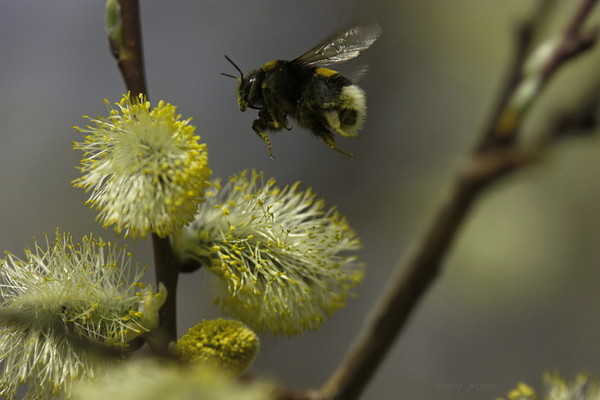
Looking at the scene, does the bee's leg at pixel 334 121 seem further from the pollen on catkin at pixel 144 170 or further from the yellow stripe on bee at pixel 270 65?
the pollen on catkin at pixel 144 170

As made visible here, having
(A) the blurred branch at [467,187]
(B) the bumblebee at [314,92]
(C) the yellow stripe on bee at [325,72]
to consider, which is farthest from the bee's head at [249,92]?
(A) the blurred branch at [467,187]

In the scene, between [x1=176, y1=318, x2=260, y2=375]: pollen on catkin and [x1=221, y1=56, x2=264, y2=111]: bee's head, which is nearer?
[x1=176, y1=318, x2=260, y2=375]: pollen on catkin

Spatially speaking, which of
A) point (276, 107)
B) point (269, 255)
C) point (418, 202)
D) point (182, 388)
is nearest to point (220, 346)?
point (269, 255)

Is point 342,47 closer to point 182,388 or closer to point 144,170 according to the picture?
point 144,170

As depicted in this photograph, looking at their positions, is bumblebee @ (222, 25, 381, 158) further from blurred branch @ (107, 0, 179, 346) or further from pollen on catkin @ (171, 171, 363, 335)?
blurred branch @ (107, 0, 179, 346)

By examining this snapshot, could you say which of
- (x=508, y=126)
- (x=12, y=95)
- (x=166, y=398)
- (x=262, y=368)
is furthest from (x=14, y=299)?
(x=12, y=95)

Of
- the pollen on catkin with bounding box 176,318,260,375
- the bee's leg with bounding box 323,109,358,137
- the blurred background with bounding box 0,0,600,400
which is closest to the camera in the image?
the pollen on catkin with bounding box 176,318,260,375

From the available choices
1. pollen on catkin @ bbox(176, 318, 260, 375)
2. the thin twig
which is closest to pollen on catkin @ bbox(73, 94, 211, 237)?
the thin twig
